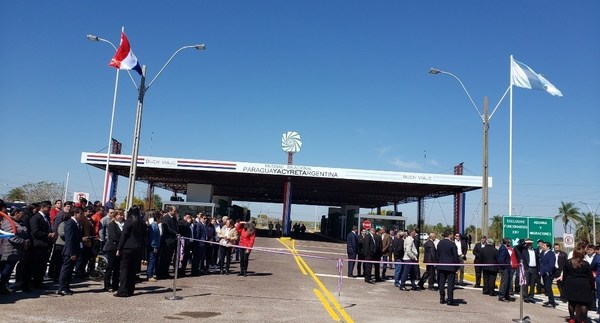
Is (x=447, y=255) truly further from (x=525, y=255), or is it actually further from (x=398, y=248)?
(x=398, y=248)

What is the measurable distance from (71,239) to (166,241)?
329 cm

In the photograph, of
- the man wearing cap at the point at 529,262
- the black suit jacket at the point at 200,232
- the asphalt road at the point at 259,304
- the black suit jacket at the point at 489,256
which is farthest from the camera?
the black suit jacket at the point at 200,232

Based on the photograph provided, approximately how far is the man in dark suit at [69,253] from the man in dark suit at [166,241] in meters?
2.91

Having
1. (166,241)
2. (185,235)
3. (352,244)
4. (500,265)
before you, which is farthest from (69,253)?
(500,265)

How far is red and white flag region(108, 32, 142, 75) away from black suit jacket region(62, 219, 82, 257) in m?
11.6

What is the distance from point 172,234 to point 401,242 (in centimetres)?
727

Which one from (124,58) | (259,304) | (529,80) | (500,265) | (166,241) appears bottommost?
(259,304)

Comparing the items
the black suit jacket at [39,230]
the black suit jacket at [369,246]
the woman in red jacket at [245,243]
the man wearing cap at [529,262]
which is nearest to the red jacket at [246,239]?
the woman in red jacket at [245,243]

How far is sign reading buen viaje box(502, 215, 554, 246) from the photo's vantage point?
19.3 meters

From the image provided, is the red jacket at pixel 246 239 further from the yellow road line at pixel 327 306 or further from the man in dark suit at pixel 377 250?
the man in dark suit at pixel 377 250

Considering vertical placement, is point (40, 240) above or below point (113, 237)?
below

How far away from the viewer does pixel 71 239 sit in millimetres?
9734

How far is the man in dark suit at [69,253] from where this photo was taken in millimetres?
9477

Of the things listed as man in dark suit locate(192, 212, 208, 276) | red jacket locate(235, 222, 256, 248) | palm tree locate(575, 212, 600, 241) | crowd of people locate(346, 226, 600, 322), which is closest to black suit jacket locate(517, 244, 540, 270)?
crowd of people locate(346, 226, 600, 322)
